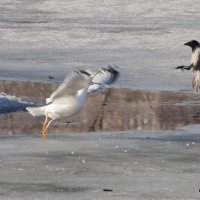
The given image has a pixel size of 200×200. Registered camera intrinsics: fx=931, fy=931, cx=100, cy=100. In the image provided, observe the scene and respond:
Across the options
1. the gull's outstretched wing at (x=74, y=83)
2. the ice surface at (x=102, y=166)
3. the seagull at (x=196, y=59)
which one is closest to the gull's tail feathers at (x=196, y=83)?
the seagull at (x=196, y=59)

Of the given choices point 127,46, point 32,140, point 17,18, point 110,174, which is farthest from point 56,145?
point 17,18

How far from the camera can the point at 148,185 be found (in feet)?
22.2

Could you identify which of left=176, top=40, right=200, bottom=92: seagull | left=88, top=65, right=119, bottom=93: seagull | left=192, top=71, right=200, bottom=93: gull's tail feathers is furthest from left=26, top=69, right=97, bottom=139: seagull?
left=192, top=71, right=200, bottom=93: gull's tail feathers

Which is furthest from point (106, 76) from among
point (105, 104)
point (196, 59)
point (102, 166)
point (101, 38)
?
point (101, 38)

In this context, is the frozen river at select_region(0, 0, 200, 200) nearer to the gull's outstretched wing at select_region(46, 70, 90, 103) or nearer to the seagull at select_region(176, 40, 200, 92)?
the seagull at select_region(176, 40, 200, 92)

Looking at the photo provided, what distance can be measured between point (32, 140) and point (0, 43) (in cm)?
803

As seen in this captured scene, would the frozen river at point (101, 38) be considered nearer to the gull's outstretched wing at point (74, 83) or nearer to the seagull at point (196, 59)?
the seagull at point (196, 59)

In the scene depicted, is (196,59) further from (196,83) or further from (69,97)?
(69,97)

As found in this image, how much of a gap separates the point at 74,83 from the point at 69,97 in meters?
0.34

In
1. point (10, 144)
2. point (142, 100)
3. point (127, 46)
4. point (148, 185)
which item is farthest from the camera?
point (127, 46)

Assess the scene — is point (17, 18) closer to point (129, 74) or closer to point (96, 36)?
point (96, 36)

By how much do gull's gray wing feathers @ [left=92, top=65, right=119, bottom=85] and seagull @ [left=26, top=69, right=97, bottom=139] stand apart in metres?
0.21

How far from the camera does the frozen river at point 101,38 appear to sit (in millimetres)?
13492

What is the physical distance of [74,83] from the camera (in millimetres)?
8656
